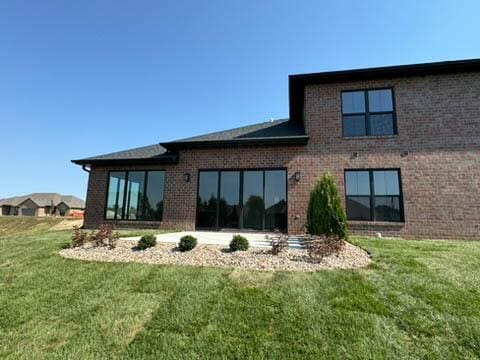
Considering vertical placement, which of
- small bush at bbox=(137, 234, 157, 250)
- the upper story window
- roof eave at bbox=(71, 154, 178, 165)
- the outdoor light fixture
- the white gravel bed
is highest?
the upper story window

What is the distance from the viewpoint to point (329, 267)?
477 cm

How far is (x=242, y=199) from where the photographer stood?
10578mm

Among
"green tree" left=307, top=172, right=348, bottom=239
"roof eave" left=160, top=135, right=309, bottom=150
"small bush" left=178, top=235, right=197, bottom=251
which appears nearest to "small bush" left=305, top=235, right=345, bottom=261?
"green tree" left=307, top=172, right=348, bottom=239

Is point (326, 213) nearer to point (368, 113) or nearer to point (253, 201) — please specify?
point (253, 201)

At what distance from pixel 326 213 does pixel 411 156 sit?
16.9 feet

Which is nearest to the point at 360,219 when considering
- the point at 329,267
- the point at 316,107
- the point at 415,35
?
the point at 316,107

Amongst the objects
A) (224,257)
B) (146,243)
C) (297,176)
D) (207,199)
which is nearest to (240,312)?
(224,257)

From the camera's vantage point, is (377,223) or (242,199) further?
(242,199)

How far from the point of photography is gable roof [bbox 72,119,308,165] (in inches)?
410

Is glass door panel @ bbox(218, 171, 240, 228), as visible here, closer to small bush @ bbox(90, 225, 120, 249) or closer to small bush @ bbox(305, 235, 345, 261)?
small bush @ bbox(90, 225, 120, 249)

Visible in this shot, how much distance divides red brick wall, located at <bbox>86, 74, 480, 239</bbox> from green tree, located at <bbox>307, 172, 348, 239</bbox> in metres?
2.50

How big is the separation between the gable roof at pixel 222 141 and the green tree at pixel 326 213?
3305 mm

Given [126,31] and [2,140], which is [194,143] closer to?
[126,31]

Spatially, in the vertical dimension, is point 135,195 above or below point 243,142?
below
